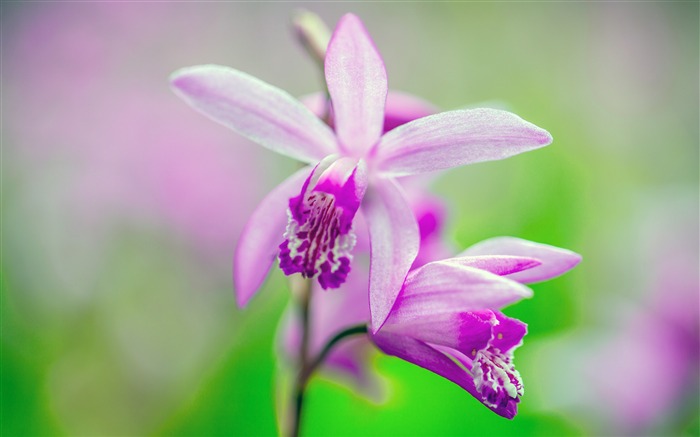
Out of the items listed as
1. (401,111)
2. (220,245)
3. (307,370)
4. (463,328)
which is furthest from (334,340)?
(220,245)

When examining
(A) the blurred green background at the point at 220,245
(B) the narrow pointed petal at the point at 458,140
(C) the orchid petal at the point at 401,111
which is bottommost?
(A) the blurred green background at the point at 220,245

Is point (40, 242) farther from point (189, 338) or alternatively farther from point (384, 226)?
point (384, 226)

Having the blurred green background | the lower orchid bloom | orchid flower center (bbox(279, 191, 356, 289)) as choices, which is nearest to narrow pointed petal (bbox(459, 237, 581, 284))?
the lower orchid bloom

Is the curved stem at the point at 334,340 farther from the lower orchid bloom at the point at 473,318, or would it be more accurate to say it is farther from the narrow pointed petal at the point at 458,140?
the narrow pointed petal at the point at 458,140

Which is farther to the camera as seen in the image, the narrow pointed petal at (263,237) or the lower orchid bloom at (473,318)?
the narrow pointed petal at (263,237)

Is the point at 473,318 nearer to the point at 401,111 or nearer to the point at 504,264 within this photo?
the point at 504,264

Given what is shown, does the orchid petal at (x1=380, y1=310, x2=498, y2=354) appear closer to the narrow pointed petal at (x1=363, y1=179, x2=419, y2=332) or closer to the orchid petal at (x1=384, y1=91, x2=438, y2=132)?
the narrow pointed petal at (x1=363, y1=179, x2=419, y2=332)

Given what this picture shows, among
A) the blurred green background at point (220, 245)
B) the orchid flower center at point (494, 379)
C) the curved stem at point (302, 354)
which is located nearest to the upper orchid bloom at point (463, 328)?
the orchid flower center at point (494, 379)
